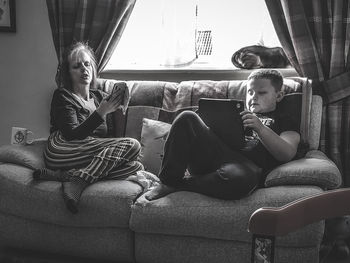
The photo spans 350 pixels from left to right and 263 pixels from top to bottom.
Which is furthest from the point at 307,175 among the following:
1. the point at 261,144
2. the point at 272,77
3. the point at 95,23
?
the point at 95,23

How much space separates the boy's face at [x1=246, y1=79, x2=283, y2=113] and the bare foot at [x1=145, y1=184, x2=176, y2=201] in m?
0.61

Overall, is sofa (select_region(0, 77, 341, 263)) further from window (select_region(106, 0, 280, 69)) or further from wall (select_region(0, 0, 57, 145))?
wall (select_region(0, 0, 57, 145))

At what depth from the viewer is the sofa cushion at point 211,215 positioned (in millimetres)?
1744

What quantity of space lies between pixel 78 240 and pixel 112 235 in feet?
0.54

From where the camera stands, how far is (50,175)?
2076 millimetres

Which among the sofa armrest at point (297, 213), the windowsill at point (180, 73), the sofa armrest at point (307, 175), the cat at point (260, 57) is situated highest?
the cat at point (260, 57)

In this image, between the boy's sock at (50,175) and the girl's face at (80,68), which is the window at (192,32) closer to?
the girl's face at (80,68)

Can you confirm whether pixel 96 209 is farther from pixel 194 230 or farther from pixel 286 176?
pixel 286 176

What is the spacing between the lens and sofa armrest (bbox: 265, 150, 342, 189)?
1.83 m

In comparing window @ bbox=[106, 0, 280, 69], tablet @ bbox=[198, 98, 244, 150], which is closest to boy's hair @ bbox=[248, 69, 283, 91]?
tablet @ bbox=[198, 98, 244, 150]

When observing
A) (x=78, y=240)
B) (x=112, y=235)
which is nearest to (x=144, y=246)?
(x=112, y=235)

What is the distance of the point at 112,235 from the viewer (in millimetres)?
1942

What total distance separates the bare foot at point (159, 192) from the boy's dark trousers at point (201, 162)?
0.07 feet

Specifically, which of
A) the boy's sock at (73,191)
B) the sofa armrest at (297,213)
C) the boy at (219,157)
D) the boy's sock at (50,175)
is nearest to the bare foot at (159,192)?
the boy at (219,157)
